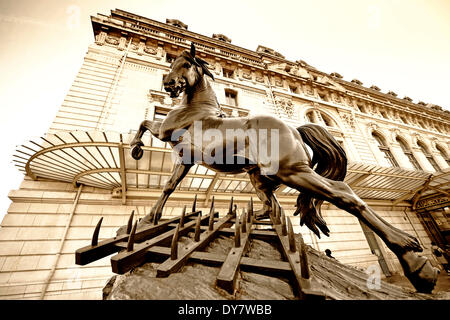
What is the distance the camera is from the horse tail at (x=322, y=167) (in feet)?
5.79

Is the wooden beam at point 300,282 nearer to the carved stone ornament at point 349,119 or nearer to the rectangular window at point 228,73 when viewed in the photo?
the rectangular window at point 228,73

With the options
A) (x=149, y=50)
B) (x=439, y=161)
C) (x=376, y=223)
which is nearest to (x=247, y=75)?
(x=149, y=50)

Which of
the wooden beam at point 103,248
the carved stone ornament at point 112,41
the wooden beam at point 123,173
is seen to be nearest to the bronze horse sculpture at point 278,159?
the wooden beam at point 103,248

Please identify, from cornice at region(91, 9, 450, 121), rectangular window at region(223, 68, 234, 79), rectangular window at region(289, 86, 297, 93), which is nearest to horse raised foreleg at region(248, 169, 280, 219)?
rectangular window at region(223, 68, 234, 79)

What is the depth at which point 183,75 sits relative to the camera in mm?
2053

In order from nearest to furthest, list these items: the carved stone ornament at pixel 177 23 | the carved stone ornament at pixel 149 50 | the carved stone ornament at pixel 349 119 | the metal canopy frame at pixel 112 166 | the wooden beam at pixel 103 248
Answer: the wooden beam at pixel 103 248
the metal canopy frame at pixel 112 166
the carved stone ornament at pixel 149 50
the carved stone ornament at pixel 349 119
the carved stone ornament at pixel 177 23

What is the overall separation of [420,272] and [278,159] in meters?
1.13

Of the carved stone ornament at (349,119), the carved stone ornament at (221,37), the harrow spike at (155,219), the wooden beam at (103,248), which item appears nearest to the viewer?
the wooden beam at (103,248)

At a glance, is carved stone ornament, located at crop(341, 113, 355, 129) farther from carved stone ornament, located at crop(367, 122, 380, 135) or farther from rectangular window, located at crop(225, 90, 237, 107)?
rectangular window, located at crop(225, 90, 237, 107)

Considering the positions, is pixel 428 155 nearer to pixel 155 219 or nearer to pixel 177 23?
pixel 155 219

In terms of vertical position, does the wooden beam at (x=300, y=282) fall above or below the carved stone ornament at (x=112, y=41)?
below
